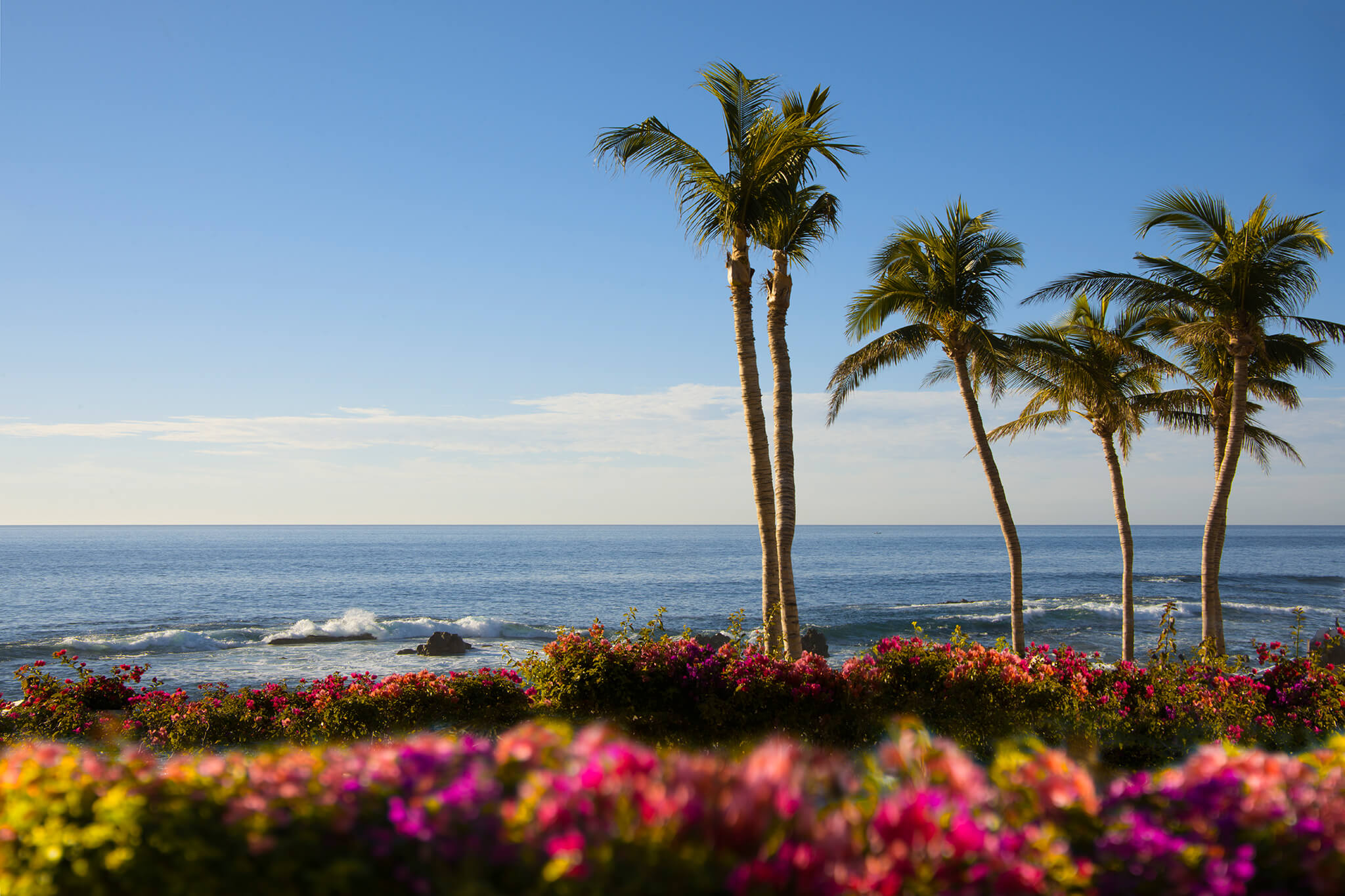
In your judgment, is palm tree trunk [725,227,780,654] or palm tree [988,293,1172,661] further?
palm tree [988,293,1172,661]

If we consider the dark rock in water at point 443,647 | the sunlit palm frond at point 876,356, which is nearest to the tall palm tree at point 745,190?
the sunlit palm frond at point 876,356

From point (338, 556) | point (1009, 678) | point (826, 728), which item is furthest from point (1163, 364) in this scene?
point (338, 556)

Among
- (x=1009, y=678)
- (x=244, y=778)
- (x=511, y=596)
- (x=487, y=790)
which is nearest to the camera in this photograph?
(x=487, y=790)

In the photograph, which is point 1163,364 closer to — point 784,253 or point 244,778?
point 784,253

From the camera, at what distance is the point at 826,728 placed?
28.2 feet

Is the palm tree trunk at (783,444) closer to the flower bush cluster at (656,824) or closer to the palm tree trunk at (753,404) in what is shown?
the palm tree trunk at (753,404)

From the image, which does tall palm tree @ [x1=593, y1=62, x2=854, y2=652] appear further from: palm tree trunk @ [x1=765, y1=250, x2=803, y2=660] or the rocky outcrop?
the rocky outcrop

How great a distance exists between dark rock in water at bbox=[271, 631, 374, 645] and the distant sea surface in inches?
19.7

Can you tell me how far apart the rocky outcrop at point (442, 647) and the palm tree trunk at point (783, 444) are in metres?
20.3

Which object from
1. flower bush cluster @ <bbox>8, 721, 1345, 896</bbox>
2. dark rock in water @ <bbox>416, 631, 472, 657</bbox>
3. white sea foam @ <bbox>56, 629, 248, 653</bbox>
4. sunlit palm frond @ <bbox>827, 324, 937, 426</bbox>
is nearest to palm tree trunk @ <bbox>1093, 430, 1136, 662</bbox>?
sunlit palm frond @ <bbox>827, 324, 937, 426</bbox>

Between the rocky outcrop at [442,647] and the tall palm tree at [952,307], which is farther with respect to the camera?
the rocky outcrop at [442,647]

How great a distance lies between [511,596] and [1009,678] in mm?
47390

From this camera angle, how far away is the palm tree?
16094 millimetres

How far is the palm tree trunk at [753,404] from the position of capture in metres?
10.6
